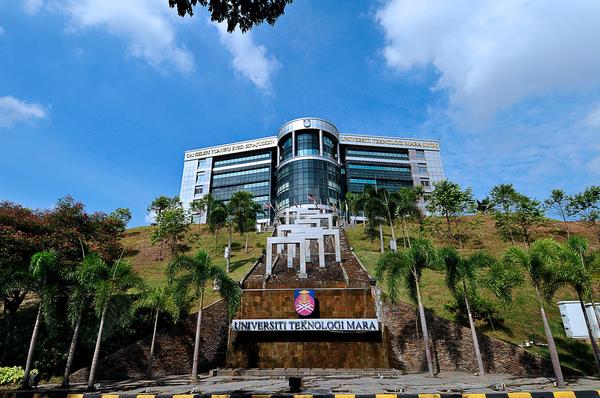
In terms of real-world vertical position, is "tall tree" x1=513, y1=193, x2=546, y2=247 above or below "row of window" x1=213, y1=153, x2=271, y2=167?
below

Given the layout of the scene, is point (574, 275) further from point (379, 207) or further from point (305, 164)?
point (305, 164)

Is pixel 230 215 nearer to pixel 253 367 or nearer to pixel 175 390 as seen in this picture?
pixel 253 367

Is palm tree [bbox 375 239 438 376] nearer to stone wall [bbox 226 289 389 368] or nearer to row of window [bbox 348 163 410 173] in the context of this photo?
stone wall [bbox 226 289 389 368]

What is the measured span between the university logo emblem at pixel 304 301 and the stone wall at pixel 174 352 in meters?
6.03

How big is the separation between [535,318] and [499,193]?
106ft

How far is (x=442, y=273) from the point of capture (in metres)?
33.2

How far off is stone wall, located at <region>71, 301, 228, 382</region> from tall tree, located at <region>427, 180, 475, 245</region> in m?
35.6

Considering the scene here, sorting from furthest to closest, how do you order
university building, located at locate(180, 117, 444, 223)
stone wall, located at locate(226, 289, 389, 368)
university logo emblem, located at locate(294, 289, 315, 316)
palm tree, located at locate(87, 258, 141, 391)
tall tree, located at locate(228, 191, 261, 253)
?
1. university building, located at locate(180, 117, 444, 223)
2. tall tree, located at locate(228, 191, 261, 253)
3. university logo emblem, located at locate(294, 289, 315, 316)
4. stone wall, located at locate(226, 289, 389, 368)
5. palm tree, located at locate(87, 258, 141, 391)

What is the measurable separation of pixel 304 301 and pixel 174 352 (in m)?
10.3

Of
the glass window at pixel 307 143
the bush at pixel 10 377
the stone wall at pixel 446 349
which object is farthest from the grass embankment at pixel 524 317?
the glass window at pixel 307 143

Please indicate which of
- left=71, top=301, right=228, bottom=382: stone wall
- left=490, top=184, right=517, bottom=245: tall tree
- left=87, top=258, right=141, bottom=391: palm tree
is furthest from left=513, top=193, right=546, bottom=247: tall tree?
left=87, top=258, right=141, bottom=391: palm tree

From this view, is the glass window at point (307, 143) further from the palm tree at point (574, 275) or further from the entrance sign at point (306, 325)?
the palm tree at point (574, 275)

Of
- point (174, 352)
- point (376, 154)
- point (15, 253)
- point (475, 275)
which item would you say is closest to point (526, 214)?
point (475, 275)

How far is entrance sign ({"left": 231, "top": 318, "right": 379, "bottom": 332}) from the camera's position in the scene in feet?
82.1
